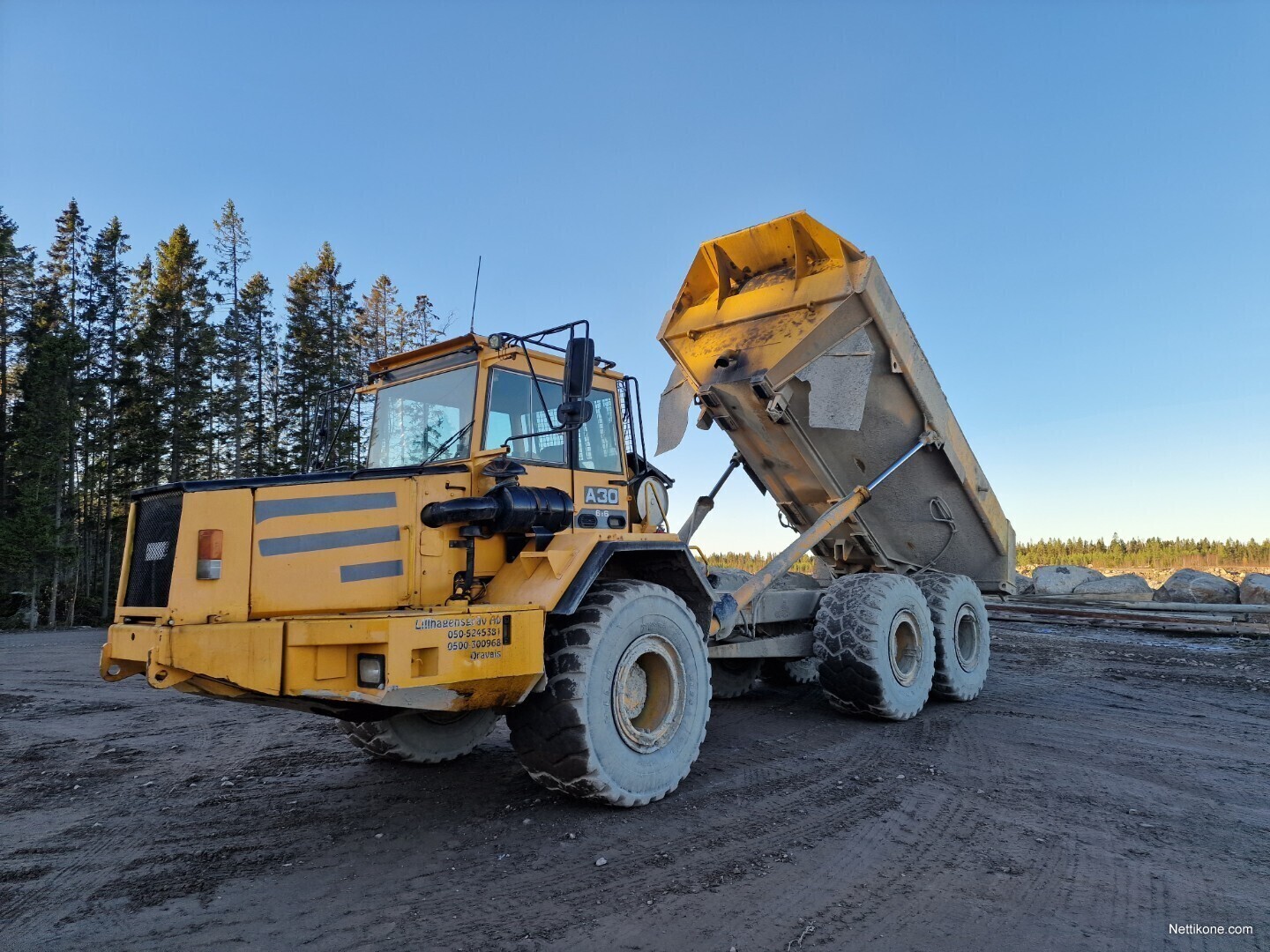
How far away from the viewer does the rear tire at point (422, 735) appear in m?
5.55

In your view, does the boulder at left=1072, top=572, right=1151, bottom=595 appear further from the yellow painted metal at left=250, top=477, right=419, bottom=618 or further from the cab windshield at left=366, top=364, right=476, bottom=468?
the yellow painted metal at left=250, top=477, right=419, bottom=618

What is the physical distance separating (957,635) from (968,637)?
12.7 inches

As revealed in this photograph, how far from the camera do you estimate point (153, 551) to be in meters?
3.99

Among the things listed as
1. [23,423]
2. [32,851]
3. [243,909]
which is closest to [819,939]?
[243,909]

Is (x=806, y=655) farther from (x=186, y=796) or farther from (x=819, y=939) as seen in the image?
(x=186, y=796)

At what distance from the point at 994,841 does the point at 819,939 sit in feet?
5.24

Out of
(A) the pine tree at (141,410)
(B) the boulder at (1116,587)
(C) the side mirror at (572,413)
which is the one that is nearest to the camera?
(C) the side mirror at (572,413)

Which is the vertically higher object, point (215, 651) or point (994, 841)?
point (215, 651)

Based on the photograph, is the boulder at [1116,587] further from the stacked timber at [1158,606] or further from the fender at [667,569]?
the fender at [667,569]

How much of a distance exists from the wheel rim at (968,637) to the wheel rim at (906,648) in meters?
1.13

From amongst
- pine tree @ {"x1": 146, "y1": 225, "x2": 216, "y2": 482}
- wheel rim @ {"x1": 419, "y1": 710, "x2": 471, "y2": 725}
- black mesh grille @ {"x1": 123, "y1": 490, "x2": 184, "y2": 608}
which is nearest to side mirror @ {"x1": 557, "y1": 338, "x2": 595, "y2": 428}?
→ black mesh grille @ {"x1": 123, "y1": 490, "x2": 184, "y2": 608}

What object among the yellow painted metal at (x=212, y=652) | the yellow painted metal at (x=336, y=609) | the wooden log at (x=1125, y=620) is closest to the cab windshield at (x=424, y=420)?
the yellow painted metal at (x=336, y=609)

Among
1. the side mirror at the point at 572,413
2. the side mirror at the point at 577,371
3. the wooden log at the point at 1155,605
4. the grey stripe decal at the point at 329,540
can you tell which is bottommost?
the wooden log at the point at 1155,605

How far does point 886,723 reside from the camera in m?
7.22
